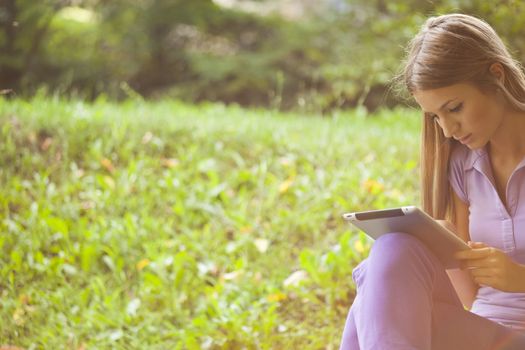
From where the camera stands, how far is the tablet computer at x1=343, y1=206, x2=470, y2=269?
1660 mm

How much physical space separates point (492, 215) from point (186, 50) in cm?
551

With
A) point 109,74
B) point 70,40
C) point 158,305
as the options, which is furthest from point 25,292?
point 70,40

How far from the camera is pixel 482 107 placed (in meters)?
1.90

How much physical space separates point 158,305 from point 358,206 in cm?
115

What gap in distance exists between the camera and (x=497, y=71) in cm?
188

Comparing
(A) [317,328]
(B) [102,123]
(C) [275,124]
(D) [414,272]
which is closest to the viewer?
(D) [414,272]

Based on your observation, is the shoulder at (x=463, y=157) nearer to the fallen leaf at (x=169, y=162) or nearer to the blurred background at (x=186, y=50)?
the fallen leaf at (x=169, y=162)

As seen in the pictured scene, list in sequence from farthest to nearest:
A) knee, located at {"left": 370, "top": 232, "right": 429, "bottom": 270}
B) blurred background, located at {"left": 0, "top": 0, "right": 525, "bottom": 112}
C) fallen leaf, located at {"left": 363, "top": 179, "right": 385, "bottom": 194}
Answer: blurred background, located at {"left": 0, "top": 0, "right": 525, "bottom": 112}, fallen leaf, located at {"left": 363, "top": 179, "right": 385, "bottom": 194}, knee, located at {"left": 370, "top": 232, "right": 429, "bottom": 270}

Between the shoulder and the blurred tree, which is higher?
the shoulder

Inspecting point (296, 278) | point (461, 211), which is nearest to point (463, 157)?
point (461, 211)

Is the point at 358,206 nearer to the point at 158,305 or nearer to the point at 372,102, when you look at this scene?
the point at 158,305

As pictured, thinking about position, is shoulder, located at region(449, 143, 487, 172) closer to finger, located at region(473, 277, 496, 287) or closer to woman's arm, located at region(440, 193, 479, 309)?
woman's arm, located at region(440, 193, 479, 309)

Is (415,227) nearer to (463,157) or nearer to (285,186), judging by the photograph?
(463,157)

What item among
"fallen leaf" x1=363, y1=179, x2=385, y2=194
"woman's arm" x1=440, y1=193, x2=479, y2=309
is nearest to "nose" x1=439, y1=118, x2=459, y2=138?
"woman's arm" x1=440, y1=193, x2=479, y2=309
